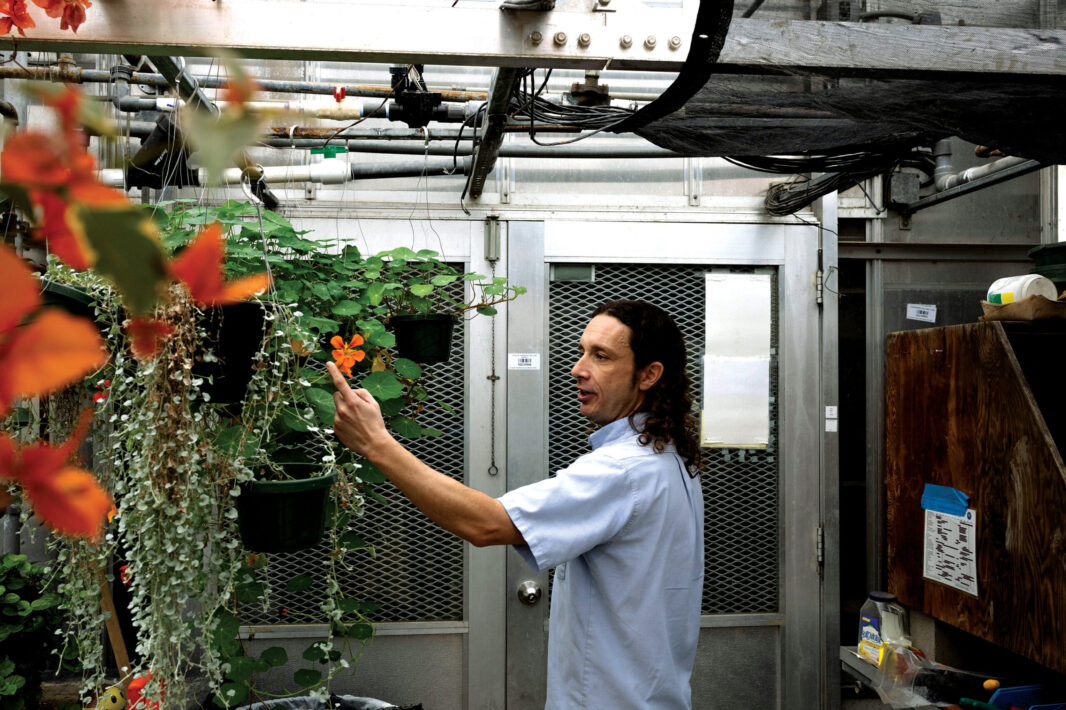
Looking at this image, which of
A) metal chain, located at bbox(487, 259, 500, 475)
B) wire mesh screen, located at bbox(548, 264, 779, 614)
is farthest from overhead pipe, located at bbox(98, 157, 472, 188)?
wire mesh screen, located at bbox(548, 264, 779, 614)

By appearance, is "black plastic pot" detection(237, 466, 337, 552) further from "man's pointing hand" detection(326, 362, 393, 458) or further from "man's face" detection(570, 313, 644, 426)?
"man's face" detection(570, 313, 644, 426)

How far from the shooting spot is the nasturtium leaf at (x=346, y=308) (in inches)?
70.1

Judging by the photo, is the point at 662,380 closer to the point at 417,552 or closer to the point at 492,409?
the point at 492,409

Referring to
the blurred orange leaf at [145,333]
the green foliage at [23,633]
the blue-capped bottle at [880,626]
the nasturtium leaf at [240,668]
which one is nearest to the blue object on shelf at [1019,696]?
the blue-capped bottle at [880,626]

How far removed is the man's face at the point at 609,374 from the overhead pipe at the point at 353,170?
4.02 feet

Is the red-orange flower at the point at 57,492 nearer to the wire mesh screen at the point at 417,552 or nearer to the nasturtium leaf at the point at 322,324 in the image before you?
the nasturtium leaf at the point at 322,324

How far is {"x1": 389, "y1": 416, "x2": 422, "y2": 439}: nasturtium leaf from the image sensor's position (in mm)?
1970

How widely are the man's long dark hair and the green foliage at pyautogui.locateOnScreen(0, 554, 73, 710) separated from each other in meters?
1.53

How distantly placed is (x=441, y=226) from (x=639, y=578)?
1.76m

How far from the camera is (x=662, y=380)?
5.47 ft

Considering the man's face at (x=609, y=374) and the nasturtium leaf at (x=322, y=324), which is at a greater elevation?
the nasturtium leaf at (x=322, y=324)

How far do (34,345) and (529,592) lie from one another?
9.14 ft

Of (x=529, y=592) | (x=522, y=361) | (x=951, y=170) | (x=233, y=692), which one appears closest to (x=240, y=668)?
(x=233, y=692)

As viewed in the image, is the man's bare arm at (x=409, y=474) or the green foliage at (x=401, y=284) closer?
the man's bare arm at (x=409, y=474)
